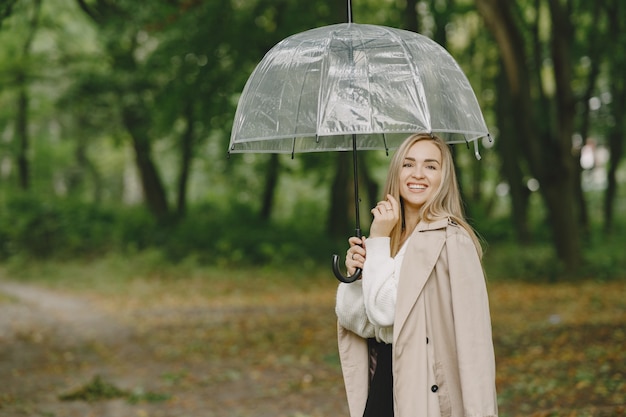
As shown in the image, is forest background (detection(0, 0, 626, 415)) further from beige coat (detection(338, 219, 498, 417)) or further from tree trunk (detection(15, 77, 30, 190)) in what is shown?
beige coat (detection(338, 219, 498, 417))

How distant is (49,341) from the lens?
465 inches

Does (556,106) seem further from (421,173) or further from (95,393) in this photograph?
(421,173)

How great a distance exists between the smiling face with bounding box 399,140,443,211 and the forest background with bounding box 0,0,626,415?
15.5 ft

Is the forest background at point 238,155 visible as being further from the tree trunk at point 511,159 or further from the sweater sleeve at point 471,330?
the sweater sleeve at point 471,330

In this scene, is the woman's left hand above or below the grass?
above

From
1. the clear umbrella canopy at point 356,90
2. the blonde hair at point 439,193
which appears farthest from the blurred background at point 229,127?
the blonde hair at point 439,193

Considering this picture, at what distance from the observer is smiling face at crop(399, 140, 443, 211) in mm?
3246

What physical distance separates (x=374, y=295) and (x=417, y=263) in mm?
215

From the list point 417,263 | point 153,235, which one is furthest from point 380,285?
point 153,235

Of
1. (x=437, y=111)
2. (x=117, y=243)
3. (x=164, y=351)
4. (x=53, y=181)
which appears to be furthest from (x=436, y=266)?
(x=53, y=181)

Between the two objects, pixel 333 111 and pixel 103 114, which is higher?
pixel 103 114

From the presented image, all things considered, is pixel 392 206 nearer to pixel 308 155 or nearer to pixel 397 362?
pixel 397 362

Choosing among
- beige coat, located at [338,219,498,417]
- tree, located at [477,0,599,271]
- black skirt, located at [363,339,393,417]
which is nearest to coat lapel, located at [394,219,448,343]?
beige coat, located at [338,219,498,417]

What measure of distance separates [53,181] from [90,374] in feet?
67.3
